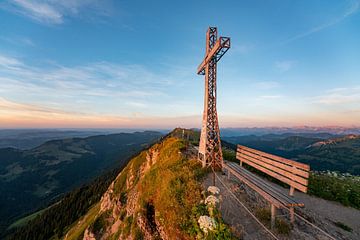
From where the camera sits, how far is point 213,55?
466 inches

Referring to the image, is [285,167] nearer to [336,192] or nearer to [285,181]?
[285,181]

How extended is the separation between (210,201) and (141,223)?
8512mm

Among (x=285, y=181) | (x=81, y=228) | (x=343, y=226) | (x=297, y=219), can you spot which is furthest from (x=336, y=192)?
(x=81, y=228)

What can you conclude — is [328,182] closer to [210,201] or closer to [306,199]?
[306,199]

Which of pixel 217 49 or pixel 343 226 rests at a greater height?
pixel 217 49

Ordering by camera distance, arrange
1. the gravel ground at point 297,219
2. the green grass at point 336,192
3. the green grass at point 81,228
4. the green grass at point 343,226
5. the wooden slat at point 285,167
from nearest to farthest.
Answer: the gravel ground at point 297,219
the wooden slat at point 285,167
the green grass at point 343,226
the green grass at point 336,192
the green grass at point 81,228

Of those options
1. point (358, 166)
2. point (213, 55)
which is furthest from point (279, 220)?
point (358, 166)

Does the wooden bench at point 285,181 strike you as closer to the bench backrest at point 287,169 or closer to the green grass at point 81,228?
the bench backrest at point 287,169

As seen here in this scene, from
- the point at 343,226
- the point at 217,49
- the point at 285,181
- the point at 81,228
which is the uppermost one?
the point at 217,49

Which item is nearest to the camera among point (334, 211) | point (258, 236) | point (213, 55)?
point (258, 236)

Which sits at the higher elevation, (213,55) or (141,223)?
(213,55)

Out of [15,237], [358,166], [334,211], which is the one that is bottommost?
[15,237]

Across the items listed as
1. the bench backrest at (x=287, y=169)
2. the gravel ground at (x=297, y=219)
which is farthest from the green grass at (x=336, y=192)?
the bench backrest at (x=287, y=169)

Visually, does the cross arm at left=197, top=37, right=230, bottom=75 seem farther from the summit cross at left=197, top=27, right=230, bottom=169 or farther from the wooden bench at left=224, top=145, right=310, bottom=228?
the wooden bench at left=224, top=145, right=310, bottom=228
